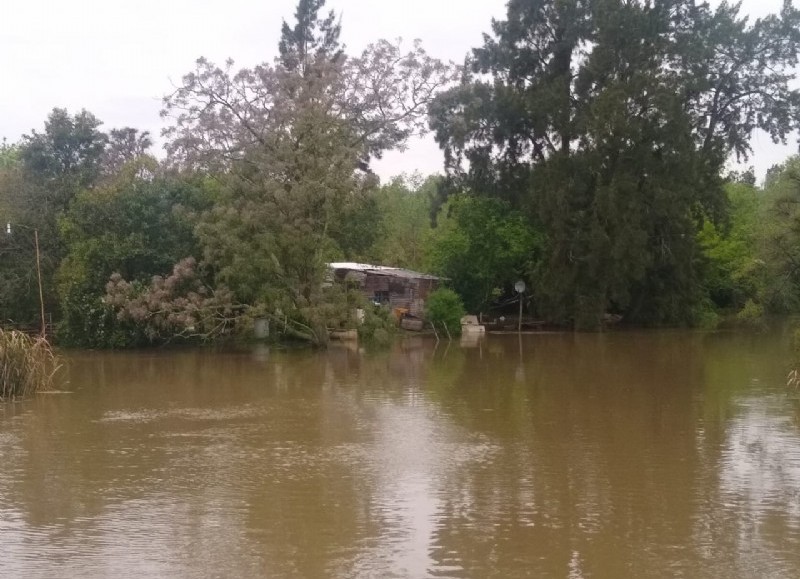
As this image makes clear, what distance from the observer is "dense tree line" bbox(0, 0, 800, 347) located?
26188 mm

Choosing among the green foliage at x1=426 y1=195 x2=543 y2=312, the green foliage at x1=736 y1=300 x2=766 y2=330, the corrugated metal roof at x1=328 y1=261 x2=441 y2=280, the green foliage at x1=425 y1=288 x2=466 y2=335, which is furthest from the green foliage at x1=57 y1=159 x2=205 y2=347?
the green foliage at x1=736 y1=300 x2=766 y2=330

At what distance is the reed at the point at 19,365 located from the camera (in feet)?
53.0

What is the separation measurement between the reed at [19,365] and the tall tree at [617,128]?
18.4 meters

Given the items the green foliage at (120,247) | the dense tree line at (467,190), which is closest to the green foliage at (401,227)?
the dense tree line at (467,190)

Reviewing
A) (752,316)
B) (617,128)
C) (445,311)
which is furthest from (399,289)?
(752,316)

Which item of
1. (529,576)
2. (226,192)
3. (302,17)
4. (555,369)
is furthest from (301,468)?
(302,17)

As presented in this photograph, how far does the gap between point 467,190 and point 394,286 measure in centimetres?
703

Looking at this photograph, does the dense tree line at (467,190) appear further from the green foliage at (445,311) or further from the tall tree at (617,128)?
the green foliage at (445,311)

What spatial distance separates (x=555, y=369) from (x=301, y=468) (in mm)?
11796

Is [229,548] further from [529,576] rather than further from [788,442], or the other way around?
[788,442]

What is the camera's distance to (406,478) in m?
10.2

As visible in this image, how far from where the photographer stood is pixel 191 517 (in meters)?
8.72

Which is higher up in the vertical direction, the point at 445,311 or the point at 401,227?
the point at 401,227

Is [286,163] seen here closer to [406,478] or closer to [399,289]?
[399,289]
